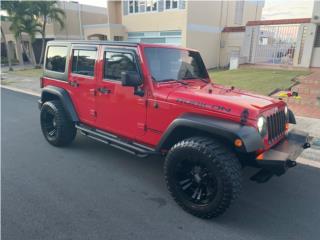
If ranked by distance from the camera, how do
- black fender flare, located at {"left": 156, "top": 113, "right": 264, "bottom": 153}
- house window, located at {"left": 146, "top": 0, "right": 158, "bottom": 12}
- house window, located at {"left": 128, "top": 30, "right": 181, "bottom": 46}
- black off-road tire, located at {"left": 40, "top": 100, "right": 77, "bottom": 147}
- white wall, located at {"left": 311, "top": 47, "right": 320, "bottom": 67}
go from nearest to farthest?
1. black fender flare, located at {"left": 156, "top": 113, "right": 264, "bottom": 153}
2. black off-road tire, located at {"left": 40, "top": 100, "right": 77, "bottom": 147}
3. white wall, located at {"left": 311, "top": 47, "right": 320, "bottom": 67}
4. house window, located at {"left": 128, "top": 30, "right": 181, "bottom": 46}
5. house window, located at {"left": 146, "top": 0, "right": 158, "bottom": 12}

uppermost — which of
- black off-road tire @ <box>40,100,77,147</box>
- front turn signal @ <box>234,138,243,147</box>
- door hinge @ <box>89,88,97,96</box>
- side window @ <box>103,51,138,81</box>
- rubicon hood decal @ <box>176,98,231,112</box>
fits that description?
side window @ <box>103,51,138,81</box>

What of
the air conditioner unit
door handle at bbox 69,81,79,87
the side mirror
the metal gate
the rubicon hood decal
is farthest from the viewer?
the metal gate

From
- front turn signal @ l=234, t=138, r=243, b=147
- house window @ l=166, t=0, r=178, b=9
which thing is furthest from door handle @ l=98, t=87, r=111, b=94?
house window @ l=166, t=0, r=178, b=9

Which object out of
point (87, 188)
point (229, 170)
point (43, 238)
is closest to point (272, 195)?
point (229, 170)

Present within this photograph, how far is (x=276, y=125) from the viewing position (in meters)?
3.16

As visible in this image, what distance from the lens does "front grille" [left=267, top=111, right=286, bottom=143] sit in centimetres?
300

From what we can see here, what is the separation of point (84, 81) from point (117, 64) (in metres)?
0.82

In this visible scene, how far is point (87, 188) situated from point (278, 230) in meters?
2.40

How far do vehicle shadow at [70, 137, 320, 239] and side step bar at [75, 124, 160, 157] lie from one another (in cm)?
47

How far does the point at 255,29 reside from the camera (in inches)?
614

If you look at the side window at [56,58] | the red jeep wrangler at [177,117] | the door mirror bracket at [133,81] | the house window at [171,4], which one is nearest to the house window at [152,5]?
the house window at [171,4]

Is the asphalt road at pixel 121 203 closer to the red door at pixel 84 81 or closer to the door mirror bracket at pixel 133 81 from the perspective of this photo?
the red door at pixel 84 81

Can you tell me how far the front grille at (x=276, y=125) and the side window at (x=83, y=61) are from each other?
2.73m

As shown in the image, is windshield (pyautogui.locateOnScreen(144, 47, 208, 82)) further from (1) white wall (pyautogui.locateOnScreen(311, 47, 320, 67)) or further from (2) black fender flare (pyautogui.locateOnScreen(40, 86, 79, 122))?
(1) white wall (pyautogui.locateOnScreen(311, 47, 320, 67))
